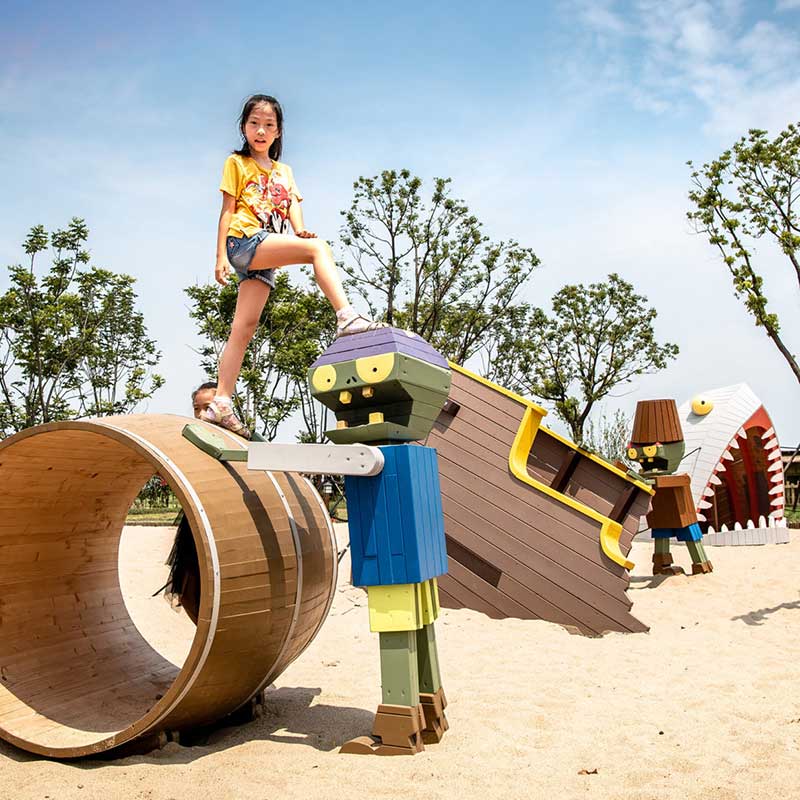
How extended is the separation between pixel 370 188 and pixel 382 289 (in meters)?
2.57

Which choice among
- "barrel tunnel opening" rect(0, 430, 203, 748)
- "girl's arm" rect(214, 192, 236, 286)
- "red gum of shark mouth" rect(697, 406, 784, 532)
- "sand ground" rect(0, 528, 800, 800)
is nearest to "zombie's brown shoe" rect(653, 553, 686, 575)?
"sand ground" rect(0, 528, 800, 800)

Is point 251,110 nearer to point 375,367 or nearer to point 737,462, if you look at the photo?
point 375,367

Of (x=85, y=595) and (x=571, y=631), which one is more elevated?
(x=85, y=595)

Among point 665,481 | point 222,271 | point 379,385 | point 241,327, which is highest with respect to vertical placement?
point 222,271

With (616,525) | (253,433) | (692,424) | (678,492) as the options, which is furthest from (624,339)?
(253,433)

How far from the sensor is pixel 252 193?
3.87 metres

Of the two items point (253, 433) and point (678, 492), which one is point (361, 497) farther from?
point (678, 492)

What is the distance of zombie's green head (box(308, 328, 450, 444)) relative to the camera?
11.1 ft

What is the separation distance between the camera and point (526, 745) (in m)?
3.55

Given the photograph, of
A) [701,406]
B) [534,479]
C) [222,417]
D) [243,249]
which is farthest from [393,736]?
[701,406]

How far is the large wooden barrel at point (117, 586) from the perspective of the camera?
124 inches

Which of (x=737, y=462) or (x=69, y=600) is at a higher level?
(x=69, y=600)

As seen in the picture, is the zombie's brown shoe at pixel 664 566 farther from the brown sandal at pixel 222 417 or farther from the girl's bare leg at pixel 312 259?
the girl's bare leg at pixel 312 259

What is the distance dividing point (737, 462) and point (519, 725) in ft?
43.4
